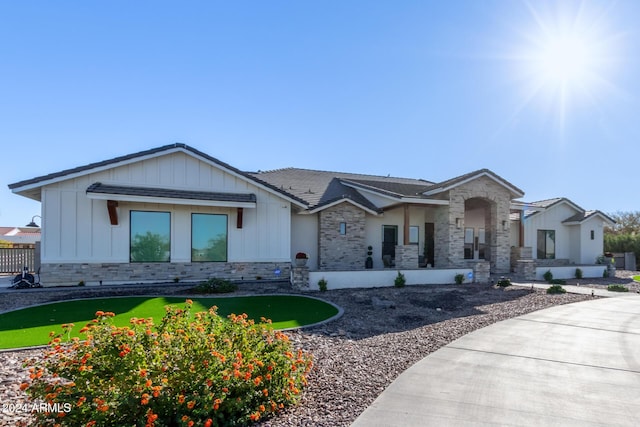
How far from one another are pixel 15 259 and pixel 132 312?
11.9 m

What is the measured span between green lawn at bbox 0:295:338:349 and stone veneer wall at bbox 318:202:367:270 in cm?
582

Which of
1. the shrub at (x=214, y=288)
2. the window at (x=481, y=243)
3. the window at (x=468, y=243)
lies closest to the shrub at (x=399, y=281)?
the shrub at (x=214, y=288)

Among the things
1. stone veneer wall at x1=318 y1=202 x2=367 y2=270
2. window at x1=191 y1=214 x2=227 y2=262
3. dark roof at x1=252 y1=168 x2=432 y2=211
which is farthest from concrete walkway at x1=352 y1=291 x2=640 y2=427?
window at x1=191 y1=214 x2=227 y2=262

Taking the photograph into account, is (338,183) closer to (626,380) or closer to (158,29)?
(158,29)

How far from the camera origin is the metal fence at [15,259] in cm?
1588

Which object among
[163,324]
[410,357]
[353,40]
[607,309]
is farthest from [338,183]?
[163,324]

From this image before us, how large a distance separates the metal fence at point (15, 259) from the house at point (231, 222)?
4.43 m

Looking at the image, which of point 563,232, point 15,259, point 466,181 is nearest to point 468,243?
point 466,181

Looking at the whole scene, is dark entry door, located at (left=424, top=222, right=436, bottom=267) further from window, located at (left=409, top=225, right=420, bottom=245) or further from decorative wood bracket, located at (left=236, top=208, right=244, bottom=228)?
decorative wood bracket, located at (left=236, top=208, right=244, bottom=228)

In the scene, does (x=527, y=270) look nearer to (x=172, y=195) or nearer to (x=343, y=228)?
(x=343, y=228)

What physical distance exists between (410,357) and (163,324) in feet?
12.5

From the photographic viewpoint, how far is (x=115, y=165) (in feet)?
41.2

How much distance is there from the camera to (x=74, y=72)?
11.3m

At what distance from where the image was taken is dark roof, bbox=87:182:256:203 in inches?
474
